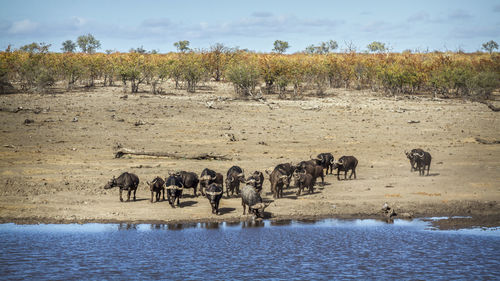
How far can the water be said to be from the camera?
1598 cm

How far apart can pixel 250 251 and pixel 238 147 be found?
17.6m

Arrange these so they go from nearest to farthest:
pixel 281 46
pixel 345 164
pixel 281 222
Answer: pixel 281 222 < pixel 345 164 < pixel 281 46

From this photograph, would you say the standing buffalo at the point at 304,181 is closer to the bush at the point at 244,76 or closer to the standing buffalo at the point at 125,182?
the standing buffalo at the point at 125,182

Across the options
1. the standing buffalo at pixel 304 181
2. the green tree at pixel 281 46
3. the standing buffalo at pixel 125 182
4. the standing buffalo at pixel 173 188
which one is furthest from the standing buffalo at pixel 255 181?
the green tree at pixel 281 46

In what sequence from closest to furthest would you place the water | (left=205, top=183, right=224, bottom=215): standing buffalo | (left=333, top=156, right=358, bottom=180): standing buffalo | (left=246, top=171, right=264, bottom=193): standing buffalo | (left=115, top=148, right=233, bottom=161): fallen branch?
the water < (left=205, top=183, right=224, bottom=215): standing buffalo < (left=246, top=171, right=264, bottom=193): standing buffalo < (left=333, top=156, right=358, bottom=180): standing buffalo < (left=115, top=148, right=233, bottom=161): fallen branch

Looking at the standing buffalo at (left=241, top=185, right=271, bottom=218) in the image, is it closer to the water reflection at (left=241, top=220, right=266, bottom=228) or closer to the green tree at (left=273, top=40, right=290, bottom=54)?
the water reflection at (left=241, top=220, right=266, bottom=228)

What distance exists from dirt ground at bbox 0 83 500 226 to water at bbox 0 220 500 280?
1.62 m

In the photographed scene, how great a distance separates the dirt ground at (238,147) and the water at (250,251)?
1.62m

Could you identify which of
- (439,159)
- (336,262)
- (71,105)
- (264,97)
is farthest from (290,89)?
(336,262)

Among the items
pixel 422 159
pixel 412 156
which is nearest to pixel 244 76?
pixel 412 156

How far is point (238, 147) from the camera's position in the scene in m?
35.3

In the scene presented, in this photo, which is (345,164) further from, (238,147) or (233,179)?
(238,147)

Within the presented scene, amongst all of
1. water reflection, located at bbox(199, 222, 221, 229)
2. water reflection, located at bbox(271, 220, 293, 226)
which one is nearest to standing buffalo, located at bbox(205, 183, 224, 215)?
water reflection, located at bbox(199, 222, 221, 229)

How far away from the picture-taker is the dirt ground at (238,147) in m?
23.5
